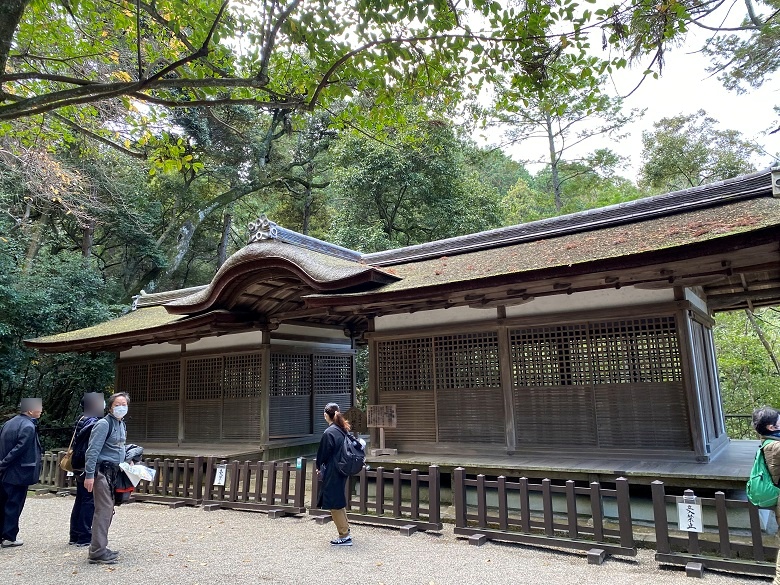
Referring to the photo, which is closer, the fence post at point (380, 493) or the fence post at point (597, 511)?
the fence post at point (597, 511)

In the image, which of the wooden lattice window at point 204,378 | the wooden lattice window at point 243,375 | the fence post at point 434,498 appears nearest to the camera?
the fence post at point 434,498

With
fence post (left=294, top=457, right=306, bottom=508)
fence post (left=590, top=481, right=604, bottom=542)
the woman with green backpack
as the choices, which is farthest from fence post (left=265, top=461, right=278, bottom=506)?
the woman with green backpack

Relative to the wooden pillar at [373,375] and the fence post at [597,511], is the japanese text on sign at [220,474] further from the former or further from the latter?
the fence post at [597,511]

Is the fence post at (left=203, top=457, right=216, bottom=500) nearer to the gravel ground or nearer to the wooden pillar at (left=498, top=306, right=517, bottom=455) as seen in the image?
the gravel ground

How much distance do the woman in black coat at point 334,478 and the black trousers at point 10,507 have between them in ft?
11.5

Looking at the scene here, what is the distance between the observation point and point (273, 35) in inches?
201

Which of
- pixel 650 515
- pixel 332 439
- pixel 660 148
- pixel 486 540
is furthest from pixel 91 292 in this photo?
pixel 660 148

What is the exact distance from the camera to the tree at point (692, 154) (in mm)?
16062

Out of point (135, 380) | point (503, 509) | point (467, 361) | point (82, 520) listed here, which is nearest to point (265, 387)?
point (467, 361)

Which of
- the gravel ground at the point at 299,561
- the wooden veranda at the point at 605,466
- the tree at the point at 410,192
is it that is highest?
the tree at the point at 410,192

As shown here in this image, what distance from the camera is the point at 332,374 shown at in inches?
497

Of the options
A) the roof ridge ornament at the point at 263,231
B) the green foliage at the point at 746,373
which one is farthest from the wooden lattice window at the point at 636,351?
the green foliage at the point at 746,373

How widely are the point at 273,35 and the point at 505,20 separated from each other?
2.48 meters

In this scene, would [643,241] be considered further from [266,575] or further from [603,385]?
[266,575]
